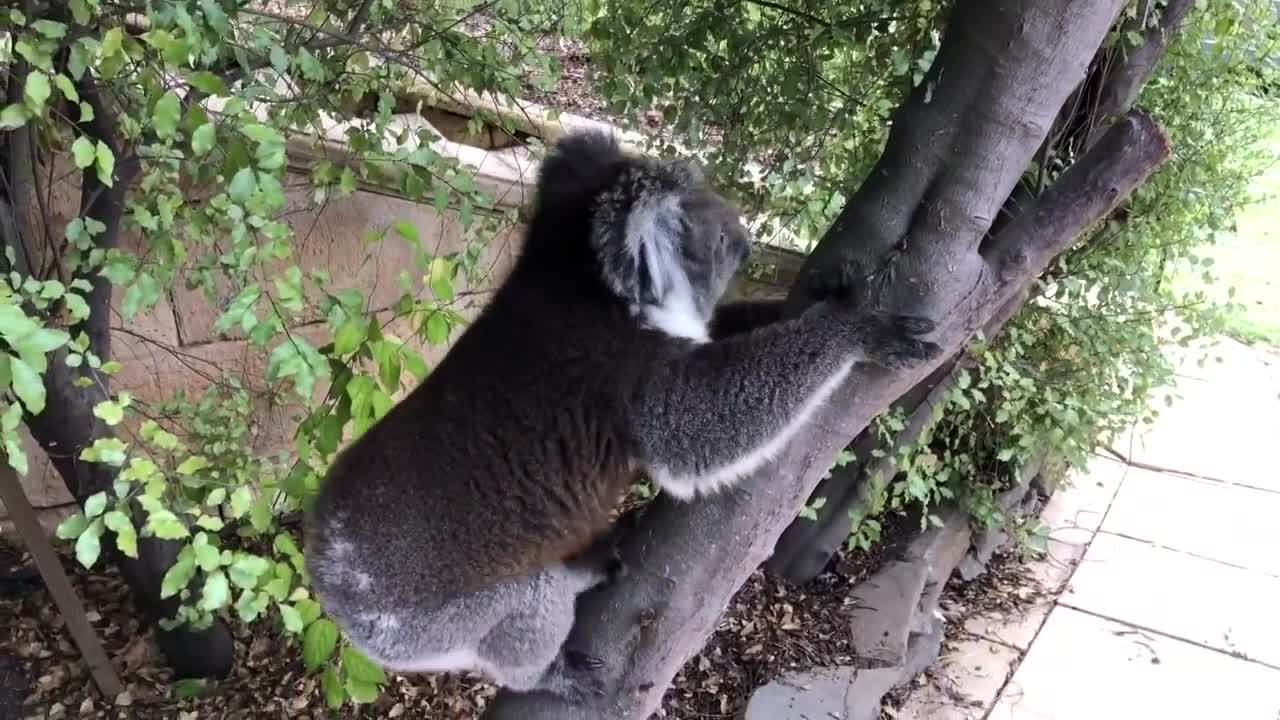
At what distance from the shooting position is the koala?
1.73 meters

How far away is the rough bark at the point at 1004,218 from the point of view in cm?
262

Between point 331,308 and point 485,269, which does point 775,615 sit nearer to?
point 485,269

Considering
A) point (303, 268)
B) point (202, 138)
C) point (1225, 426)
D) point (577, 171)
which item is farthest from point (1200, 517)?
point (202, 138)

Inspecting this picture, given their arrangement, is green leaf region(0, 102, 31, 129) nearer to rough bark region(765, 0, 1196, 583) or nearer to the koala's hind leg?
the koala's hind leg

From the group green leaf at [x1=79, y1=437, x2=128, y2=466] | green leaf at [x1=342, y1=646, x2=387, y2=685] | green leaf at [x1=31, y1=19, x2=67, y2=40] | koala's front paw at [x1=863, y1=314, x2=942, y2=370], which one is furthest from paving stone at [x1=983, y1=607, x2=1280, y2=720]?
green leaf at [x1=31, y1=19, x2=67, y2=40]

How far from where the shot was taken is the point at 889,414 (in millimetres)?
3117

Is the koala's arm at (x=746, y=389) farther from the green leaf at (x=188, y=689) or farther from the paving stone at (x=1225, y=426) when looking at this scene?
the paving stone at (x=1225, y=426)

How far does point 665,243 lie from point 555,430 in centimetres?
46

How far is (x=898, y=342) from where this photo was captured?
62.0 inches

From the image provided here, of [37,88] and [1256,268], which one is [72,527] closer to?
[37,88]

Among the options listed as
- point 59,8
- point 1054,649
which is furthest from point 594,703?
point 1054,649

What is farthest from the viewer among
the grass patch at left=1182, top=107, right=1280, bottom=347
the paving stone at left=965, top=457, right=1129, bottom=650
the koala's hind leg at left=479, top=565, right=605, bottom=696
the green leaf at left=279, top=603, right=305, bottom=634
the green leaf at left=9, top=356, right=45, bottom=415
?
the grass patch at left=1182, top=107, right=1280, bottom=347

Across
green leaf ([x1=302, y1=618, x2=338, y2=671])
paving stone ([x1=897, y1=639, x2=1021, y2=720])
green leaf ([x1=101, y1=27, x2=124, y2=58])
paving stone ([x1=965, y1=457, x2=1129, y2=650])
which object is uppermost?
green leaf ([x1=101, y1=27, x2=124, y2=58])

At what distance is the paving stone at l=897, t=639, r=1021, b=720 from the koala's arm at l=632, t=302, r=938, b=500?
1.92 meters
